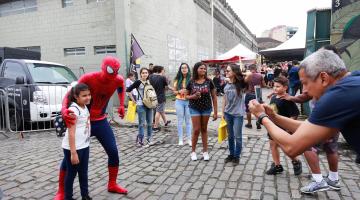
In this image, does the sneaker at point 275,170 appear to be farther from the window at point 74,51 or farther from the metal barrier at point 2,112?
the window at point 74,51

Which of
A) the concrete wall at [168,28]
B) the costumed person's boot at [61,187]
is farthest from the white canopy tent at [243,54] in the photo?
the costumed person's boot at [61,187]

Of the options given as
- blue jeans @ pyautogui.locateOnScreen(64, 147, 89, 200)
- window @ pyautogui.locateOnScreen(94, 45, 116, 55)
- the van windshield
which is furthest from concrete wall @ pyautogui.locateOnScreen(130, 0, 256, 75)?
blue jeans @ pyautogui.locateOnScreen(64, 147, 89, 200)

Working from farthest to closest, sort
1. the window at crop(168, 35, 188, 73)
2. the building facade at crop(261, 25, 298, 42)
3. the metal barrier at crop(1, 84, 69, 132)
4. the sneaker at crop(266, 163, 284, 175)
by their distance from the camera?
the building facade at crop(261, 25, 298, 42) < the window at crop(168, 35, 188, 73) < the metal barrier at crop(1, 84, 69, 132) < the sneaker at crop(266, 163, 284, 175)

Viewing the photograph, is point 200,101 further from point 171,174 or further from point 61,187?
point 61,187

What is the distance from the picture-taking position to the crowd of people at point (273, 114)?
A: 189cm

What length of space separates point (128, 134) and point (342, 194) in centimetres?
501

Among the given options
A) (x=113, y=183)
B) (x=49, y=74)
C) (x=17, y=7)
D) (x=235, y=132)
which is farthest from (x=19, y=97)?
(x=17, y=7)

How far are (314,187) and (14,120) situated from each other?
290 inches

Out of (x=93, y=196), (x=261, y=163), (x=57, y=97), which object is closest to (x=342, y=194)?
(x=261, y=163)

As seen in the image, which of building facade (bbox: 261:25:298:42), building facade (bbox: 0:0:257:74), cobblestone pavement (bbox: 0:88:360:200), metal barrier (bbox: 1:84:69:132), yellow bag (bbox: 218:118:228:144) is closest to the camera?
cobblestone pavement (bbox: 0:88:360:200)

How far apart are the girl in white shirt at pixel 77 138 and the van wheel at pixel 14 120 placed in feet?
16.5

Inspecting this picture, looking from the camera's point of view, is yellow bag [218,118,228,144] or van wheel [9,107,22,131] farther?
van wheel [9,107,22,131]

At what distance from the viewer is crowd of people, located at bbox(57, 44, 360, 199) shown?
1893 mm

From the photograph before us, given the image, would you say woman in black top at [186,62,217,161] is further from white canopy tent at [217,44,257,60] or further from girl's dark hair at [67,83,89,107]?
white canopy tent at [217,44,257,60]
